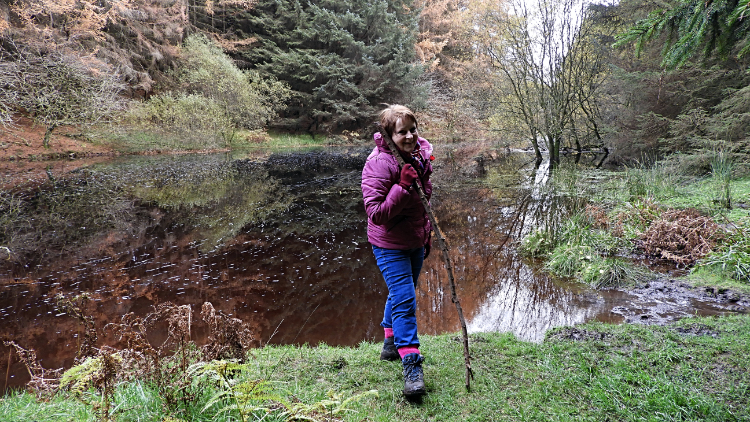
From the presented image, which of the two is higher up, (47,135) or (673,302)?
(47,135)

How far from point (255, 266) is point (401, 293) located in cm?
379

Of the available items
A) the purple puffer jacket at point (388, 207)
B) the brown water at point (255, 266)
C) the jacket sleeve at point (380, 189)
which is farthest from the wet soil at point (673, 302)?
the jacket sleeve at point (380, 189)

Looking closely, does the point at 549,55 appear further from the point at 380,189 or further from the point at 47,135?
the point at 47,135

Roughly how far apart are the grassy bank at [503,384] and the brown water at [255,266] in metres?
0.75

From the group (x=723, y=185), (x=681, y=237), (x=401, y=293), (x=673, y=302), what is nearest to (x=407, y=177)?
(x=401, y=293)

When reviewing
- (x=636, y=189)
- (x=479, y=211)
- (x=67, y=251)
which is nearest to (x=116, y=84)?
(x=67, y=251)

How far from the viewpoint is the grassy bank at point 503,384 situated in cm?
177

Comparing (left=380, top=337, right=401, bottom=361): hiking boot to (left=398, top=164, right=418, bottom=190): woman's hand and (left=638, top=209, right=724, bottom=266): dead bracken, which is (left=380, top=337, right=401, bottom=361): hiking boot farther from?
(left=638, top=209, right=724, bottom=266): dead bracken

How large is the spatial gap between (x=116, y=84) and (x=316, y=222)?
16.1 m

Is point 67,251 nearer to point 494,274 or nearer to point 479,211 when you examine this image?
point 494,274

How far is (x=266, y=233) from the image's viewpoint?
7359mm

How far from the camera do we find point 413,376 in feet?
7.54

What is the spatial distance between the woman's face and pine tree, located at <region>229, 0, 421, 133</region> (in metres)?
25.9

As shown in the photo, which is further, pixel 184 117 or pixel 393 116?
pixel 184 117
